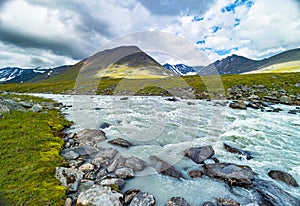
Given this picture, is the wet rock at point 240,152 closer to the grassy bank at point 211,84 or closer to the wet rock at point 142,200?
the wet rock at point 142,200

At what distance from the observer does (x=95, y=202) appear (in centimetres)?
543

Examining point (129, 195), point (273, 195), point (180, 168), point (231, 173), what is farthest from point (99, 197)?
point (273, 195)

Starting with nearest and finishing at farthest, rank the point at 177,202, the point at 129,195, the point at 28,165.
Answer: the point at 177,202 → the point at 129,195 → the point at 28,165

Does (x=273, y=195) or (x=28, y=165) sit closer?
(x=273, y=195)

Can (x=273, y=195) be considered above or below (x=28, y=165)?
below

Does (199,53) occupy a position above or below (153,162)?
above

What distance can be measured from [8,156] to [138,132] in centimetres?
864

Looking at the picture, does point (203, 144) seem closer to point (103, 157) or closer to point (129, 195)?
point (103, 157)

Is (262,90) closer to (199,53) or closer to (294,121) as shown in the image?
(294,121)

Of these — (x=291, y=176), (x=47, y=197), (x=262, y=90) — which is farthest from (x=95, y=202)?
(x=262, y=90)

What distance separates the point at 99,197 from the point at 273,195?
264 inches

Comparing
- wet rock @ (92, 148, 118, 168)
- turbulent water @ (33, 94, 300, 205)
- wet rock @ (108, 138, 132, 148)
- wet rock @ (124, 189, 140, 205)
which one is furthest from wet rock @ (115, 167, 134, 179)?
wet rock @ (108, 138, 132, 148)

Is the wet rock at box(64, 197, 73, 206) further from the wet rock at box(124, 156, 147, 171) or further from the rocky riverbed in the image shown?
the wet rock at box(124, 156, 147, 171)

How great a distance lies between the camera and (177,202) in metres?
6.02
